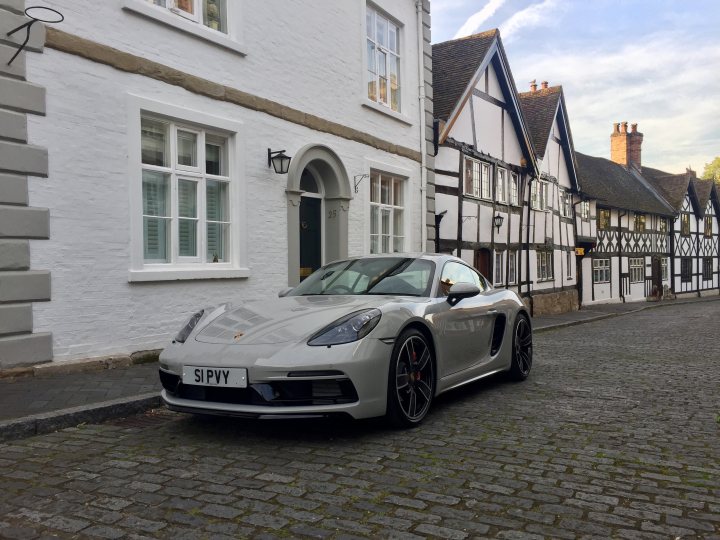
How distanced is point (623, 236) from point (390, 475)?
30946mm

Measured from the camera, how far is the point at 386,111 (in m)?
→ 13.1

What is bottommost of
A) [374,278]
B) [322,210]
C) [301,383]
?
[301,383]

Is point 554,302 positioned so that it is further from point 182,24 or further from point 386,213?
point 182,24

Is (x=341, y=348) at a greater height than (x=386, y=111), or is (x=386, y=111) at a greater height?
(x=386, y=111)

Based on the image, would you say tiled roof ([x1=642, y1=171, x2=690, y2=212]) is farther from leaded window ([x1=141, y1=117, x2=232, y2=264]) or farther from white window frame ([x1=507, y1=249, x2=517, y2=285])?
leaded window ([x1=141, y1=117, x2=232, y2=264])

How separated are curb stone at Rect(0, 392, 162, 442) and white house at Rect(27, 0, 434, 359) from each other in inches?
76.5

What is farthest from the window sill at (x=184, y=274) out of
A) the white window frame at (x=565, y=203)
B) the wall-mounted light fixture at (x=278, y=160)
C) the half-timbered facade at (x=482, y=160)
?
the white window frame at (x=565, y=203)

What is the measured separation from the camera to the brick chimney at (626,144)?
40219 mm

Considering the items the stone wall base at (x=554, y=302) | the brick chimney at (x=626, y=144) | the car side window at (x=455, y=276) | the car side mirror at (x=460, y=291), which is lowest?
the stone wall base at (x=554, y=302)

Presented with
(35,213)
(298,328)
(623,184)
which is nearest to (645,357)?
(298,328)

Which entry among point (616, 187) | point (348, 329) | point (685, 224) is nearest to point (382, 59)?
point (348, 329)

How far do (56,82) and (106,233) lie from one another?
1.70 meters

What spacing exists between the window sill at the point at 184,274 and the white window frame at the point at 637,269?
27954mm

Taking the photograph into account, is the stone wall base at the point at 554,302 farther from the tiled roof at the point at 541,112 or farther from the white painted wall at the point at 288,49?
the white painted wall at the point at 288,49
